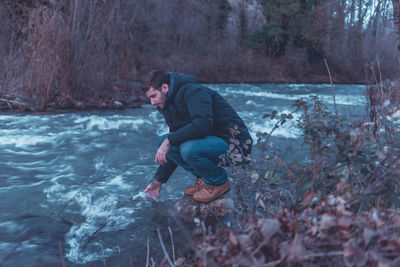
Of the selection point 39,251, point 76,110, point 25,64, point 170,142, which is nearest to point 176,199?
point 170,142

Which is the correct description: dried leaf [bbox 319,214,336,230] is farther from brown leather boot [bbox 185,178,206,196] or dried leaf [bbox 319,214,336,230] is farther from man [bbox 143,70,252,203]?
brown leather boot [bbox 185,178,206,196]

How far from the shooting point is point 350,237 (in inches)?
53.3

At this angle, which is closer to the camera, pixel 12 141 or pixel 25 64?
pixel 12 141

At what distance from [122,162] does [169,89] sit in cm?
240

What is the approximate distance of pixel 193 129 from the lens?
126 inches

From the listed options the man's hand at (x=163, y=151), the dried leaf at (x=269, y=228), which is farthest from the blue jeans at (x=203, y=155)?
the dried leaf at (x=269, y=228)

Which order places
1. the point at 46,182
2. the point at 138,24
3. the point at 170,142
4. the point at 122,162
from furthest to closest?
1. the point at 138,24
2. the point at 122,162
3. the point at 46,182
4. the point at 170,142

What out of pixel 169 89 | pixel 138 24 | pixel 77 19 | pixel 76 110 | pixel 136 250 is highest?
pixel 138 24

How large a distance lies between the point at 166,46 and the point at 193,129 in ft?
59.8

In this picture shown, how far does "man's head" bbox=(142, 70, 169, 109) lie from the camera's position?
3.18 m

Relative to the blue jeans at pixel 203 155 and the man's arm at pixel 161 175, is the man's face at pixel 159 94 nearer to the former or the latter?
the blue jeans at pixel 203 155

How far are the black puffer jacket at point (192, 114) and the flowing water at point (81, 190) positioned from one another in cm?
60

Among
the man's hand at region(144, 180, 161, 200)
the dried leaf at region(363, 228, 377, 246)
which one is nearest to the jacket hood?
the man's hand at region(144, 180, 161, 200)

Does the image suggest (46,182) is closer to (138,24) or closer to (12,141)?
(12,141)
